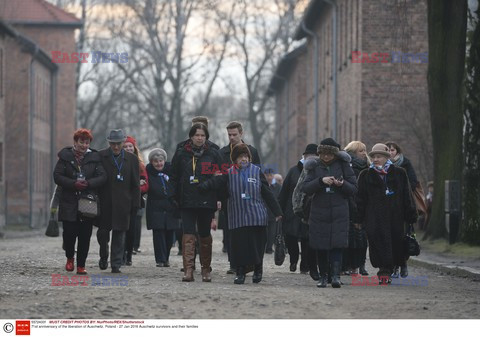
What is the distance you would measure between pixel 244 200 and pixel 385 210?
5.34ft

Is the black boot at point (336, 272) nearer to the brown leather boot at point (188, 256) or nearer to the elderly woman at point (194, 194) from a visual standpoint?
the elderly woman at point (194, 194)

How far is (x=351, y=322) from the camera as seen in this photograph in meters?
10.3

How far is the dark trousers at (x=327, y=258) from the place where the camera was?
14898 mm

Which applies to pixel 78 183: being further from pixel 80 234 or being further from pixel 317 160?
pixel 317 160

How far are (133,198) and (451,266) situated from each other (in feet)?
16.2

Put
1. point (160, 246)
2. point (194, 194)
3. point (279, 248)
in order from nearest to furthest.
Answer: point (194, 194) < point (279, 248) < point (160, 246)

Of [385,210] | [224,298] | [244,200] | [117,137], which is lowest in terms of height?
[224,298]

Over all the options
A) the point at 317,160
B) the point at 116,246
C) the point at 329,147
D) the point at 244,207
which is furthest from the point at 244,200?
the point at 116,246

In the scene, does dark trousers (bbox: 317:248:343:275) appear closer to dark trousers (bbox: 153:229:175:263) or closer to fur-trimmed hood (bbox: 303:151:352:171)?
fur-trimmed hood (bbox: 303:151:352:171)

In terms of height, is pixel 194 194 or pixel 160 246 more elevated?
pixel 194 194

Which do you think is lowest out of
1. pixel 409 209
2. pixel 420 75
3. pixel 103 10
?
pixel 409 209

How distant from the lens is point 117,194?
16609 millimetres

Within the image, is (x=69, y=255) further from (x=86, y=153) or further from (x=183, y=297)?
(x=183, y=297)

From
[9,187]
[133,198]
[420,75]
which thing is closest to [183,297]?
[133,198]
